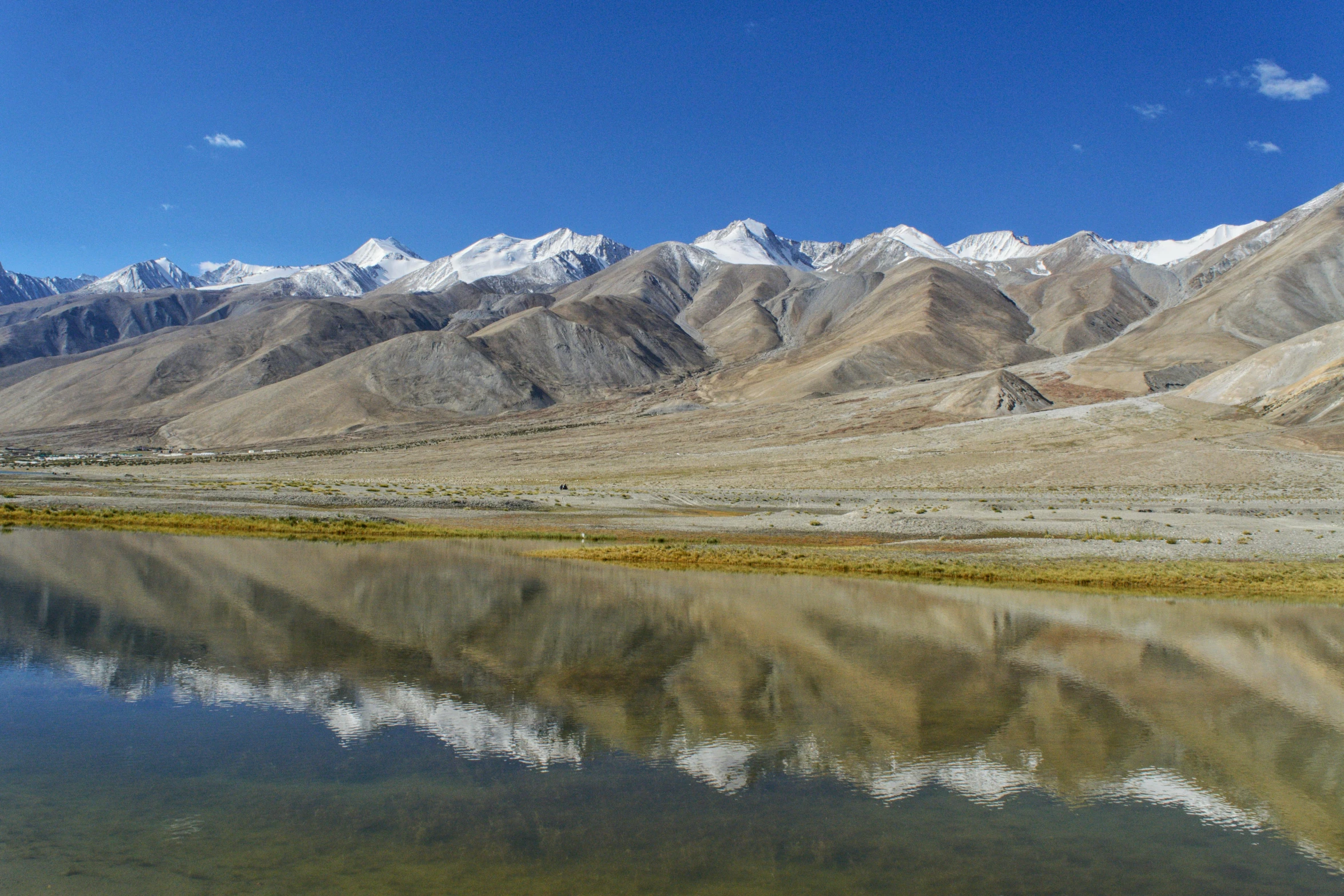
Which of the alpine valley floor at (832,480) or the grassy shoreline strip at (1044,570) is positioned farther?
the alpine valley floor at (832,480)

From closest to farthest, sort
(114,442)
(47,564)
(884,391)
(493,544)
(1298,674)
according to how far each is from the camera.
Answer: (1298,674) → (47,564) → (493,544) → (884,391) → (114,442)

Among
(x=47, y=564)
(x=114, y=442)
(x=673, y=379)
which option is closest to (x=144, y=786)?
(x=47, y=564)

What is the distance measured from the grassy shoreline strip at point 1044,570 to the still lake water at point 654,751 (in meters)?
5.94

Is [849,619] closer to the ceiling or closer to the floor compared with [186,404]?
closer to the floor

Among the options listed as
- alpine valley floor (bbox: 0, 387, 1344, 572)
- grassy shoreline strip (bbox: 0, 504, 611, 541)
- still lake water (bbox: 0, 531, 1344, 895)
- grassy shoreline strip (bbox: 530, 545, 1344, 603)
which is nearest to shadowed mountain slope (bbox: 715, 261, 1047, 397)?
alpine valley floor (bbox: 0, 387, 1344, 572)

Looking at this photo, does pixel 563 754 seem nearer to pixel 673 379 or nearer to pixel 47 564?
pixel 47 564

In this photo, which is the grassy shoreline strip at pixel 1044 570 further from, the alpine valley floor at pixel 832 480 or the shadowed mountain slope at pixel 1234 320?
the shadowed mountain slope at pixel 1234 320

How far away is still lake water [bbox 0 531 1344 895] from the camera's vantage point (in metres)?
8.98

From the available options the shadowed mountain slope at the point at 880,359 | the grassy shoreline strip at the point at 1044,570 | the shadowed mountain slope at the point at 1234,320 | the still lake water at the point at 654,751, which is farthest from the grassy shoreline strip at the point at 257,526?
the shadowed mountain slope at the point at 1234,320

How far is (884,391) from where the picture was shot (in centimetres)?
13525

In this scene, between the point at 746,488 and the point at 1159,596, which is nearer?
the point at 1159,596

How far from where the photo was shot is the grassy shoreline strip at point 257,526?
135ft

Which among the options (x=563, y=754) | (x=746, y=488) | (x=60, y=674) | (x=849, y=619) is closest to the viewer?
(x=563, y=754)

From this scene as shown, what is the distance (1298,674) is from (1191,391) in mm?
101712
